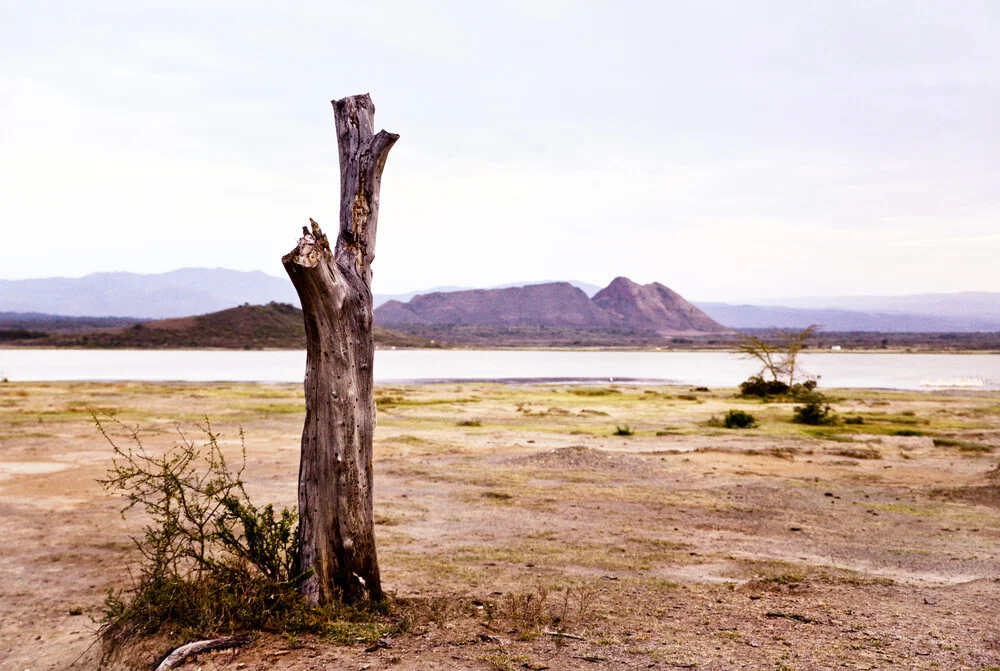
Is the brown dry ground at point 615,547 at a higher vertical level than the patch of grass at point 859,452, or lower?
higher

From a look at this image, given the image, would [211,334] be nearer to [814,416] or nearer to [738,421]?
[738,421]

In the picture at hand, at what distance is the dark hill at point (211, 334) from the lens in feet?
383

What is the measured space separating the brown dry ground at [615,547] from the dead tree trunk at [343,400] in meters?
0.60

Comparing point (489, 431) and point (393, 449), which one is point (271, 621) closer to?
point (393, 449)

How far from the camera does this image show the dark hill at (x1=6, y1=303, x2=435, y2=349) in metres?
117

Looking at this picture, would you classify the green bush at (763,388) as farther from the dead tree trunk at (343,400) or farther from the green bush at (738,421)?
the dead tree trunk at (343,400)

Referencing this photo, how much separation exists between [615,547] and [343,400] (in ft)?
15.5

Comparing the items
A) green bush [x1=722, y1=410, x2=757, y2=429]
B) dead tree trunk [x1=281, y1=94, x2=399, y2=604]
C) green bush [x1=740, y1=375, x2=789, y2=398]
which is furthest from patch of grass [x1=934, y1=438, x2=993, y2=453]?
dead tree trunk [x1=281, y1=94, x2=399, y2=604]

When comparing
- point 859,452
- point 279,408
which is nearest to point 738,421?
point 859,452

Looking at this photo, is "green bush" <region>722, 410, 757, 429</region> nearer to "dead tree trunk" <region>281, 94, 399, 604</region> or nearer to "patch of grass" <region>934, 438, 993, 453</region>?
"patch of grass" <region>934, 438, 993, 453</region>

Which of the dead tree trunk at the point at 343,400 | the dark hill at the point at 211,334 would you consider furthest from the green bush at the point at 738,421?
the dark hill at the point at 211,334

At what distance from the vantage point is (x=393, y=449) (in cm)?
1838

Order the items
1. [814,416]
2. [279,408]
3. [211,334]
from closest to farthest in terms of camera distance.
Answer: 1. [814,416]
2. [279,408]
3. [211,334]

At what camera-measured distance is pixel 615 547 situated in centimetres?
964
